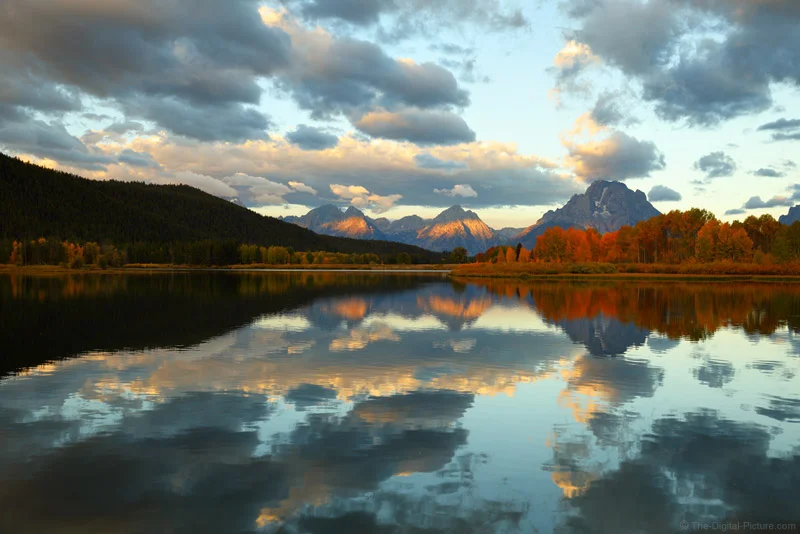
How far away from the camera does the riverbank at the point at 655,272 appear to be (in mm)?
148675

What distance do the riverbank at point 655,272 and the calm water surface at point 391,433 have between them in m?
120

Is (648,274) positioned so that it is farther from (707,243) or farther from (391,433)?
(391,433)

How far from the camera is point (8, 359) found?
100 ft

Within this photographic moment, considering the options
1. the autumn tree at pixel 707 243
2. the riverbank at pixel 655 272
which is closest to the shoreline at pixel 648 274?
the riverbank at pixel 655 272

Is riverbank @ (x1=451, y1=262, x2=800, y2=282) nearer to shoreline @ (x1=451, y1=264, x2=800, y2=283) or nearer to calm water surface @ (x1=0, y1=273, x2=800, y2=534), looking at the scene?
shoreline @ (x1=451, y1=264, x2=800, y2=283)

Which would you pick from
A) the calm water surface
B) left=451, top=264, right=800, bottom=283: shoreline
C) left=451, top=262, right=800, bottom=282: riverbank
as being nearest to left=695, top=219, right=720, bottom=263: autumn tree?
left=451, top=262, right=800, bottom=282: riverbank

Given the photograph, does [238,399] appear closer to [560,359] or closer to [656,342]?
[560,359]

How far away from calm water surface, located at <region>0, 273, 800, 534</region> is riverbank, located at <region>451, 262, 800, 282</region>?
4714 inches

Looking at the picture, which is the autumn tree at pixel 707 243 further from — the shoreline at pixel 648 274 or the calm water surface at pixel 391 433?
the calm water surface at pixel 391 433

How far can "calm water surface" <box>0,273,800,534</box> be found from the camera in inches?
500

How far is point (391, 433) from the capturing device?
18234 millimetres

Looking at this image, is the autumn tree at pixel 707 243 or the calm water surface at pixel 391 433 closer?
the calm water surface at pixel 391 433

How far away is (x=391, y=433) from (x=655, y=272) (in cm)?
16900

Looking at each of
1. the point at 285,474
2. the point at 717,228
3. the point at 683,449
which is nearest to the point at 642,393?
the point at 683,449
